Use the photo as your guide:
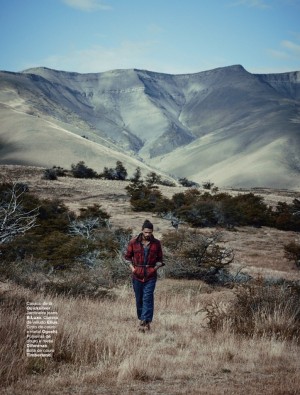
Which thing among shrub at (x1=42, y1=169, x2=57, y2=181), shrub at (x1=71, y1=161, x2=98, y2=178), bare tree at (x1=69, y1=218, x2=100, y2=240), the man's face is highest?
shrub at (x1=71, y1=161, x2=98, y2=178)

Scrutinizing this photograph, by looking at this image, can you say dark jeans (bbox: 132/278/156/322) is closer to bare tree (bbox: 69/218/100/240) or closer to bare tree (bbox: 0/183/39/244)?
bare tree (bbox: 0/183/39/244)

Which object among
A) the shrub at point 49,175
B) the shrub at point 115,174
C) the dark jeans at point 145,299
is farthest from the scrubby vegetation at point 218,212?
the dark jeans at point 145,299

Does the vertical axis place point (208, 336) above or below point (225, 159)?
below

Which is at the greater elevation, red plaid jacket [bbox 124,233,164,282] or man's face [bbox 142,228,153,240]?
man's face [bbox 142,228,153,240]

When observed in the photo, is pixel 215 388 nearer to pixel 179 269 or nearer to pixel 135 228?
pixel 179 269

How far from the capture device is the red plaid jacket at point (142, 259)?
7.10m

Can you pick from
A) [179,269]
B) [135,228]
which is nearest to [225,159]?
[135,228]

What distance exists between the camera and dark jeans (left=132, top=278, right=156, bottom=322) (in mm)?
6785

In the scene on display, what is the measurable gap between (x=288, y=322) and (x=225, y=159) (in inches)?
7191

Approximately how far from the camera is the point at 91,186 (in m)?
43.9

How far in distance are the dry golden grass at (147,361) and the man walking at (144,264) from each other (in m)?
0.45

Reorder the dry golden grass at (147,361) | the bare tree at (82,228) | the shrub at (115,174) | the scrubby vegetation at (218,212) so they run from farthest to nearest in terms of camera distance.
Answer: the shrub at (115,174), the scrubby vegetation at (218,212), the bare tree at (82,228), the dry golden grass at (147,361)

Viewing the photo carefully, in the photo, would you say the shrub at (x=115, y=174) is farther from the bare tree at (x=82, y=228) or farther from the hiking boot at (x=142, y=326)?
the hiking boot at (x=142, y=326)

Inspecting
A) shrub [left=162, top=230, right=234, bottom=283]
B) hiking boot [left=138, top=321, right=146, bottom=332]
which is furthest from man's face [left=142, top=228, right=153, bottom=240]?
shrub [left=162, top=230, right=234, bottom=283]
